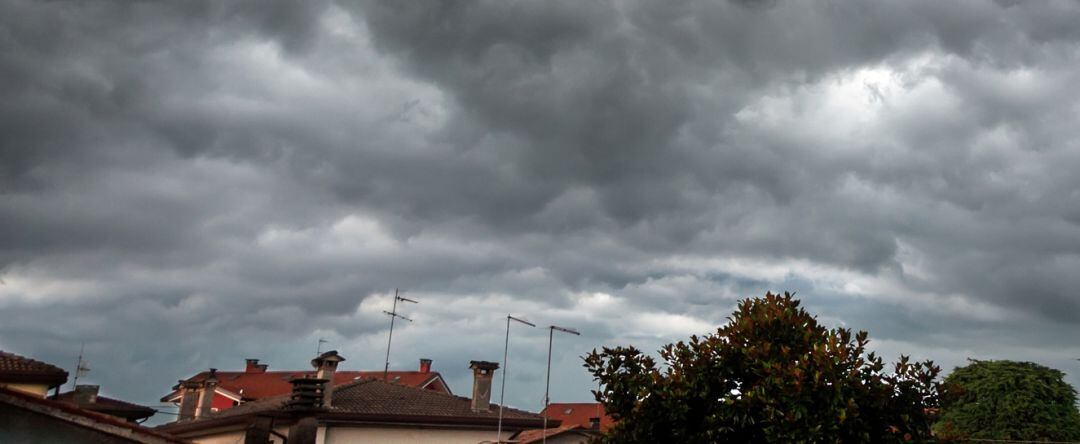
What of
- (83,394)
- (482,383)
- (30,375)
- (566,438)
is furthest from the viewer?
(482,383)

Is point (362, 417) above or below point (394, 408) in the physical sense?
below

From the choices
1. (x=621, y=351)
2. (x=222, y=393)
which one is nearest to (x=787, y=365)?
(x=621, y=351)

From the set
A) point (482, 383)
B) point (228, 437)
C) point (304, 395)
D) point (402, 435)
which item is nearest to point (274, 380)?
point (228, 437)

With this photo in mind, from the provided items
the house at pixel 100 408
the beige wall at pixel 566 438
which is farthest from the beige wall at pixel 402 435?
the house at pixel 100 408

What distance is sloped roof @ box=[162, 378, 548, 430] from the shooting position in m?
31.2

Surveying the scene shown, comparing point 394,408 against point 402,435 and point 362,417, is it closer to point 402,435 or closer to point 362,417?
point 402,435

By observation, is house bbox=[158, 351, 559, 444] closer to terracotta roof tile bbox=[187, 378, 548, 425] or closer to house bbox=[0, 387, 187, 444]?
terracotta roof tile bbox=[187, 378, 548, 425]

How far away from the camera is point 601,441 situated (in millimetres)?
15766

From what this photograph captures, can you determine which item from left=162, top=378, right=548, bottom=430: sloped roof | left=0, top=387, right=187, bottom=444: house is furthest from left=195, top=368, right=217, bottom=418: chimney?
left=0, top=387, right=187, bottom=444: house

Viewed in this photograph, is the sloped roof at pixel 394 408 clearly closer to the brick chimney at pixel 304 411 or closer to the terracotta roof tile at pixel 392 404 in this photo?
the terracotta roof tile at pixel 392 404

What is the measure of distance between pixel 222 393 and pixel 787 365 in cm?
5415

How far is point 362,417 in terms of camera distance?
1211 inches

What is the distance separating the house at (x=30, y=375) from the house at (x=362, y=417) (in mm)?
6207

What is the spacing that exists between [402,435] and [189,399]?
2079 centimetres
